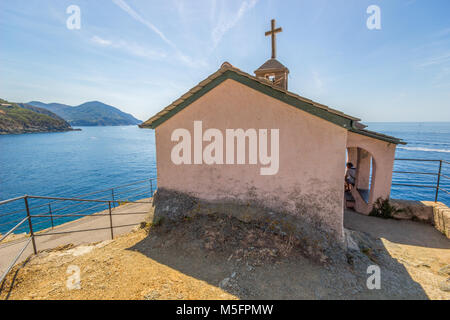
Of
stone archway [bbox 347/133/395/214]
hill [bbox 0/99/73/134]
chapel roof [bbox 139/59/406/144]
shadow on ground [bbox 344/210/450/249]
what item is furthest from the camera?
hill [bbox 0/99/73/134]

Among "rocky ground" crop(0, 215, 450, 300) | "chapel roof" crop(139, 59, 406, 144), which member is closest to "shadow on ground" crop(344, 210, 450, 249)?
"rocky ground" crop(0, 215, 450, 300)

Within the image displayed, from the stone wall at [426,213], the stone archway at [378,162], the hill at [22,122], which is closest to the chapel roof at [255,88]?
the stone archway at [378,162]

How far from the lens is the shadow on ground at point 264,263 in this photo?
3.99 metres

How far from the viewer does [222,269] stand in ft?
14.8

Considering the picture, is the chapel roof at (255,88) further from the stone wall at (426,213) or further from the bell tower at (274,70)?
the stone wall at (426,213)

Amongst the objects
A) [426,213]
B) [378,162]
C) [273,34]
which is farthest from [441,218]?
[273,34]

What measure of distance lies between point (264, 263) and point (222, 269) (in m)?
1.00

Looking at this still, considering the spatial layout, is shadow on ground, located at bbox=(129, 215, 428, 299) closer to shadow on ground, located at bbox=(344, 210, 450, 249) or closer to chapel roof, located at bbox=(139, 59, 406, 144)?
shadow on ground, located at bbox=(344, 210, 450, 249)

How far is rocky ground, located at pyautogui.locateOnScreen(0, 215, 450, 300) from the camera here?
3.91 meters

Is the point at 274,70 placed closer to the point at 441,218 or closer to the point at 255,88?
the point at 255,88

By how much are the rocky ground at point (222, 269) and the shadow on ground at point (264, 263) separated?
0.07 ft

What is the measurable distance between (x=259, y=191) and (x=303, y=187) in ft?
3.91

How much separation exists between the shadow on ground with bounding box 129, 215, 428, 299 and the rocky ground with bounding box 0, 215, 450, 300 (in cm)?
2
